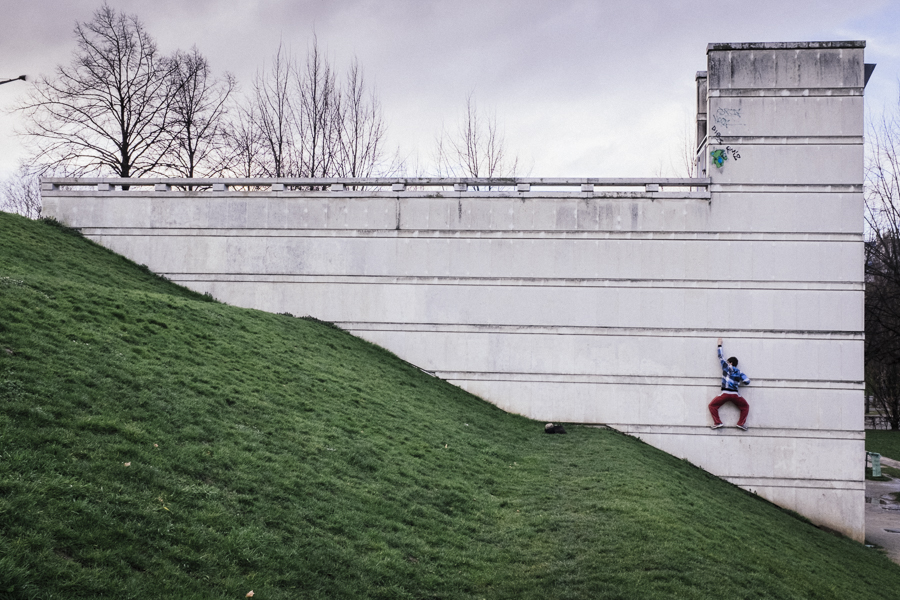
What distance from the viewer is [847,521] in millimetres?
18391

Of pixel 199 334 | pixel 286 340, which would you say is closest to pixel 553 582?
pixel 199 334

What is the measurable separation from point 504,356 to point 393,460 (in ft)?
27.0

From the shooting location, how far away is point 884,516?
21969 mm

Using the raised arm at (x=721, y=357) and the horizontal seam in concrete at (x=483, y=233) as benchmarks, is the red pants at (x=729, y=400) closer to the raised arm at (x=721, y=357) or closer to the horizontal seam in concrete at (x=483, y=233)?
the raised arm at (x=721, y=357)

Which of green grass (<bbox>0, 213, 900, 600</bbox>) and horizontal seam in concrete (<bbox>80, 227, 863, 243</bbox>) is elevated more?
horizontal seam in concrete (<bbox>80, 227, 863, 243</bbox>)

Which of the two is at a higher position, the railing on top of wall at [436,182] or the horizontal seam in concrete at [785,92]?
the horizontal seam in concrete at [785,92]

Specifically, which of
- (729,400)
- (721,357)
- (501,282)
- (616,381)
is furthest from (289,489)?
(729,400)

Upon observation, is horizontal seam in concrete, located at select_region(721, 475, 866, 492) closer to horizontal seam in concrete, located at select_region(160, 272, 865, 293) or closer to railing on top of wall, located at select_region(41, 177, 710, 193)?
horizontal seam in concrete, located at select_region(160, 272, 865, 293)

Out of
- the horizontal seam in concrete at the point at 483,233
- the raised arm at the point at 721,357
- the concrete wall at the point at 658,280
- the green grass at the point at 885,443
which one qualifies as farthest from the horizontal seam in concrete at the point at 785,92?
the green grass at the point at 885,443

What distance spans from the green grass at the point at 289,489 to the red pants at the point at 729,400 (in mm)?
2582

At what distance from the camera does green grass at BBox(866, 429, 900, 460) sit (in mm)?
35656

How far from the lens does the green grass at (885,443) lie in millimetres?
35656

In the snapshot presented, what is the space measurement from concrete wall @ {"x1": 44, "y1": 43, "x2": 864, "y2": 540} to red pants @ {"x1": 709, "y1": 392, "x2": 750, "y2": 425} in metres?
0.29

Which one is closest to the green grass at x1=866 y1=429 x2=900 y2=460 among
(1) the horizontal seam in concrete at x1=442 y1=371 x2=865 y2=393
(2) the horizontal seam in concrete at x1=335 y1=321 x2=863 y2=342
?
(1) the horizontal seam in concrete at x1=442 y1=371 x2=865 y2=393
